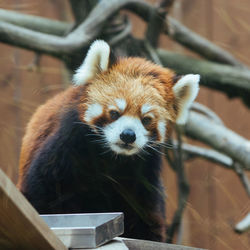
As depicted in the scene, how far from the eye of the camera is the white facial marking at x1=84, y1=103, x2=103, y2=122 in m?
1.12

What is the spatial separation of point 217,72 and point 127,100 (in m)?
0.40

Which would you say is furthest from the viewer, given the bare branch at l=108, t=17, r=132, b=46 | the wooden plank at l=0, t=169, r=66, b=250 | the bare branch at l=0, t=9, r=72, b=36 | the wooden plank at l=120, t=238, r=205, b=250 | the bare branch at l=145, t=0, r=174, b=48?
the bare branch at l=145, t=0, r=174, b=48

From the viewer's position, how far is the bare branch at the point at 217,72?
1389 mm

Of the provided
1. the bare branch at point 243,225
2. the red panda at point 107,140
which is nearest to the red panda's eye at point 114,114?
the red panda at point 107,140

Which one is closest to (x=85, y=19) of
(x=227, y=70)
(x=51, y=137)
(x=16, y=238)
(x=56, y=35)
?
(x=56, y=35)

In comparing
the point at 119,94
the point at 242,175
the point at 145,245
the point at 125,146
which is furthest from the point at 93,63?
the point at 242,175

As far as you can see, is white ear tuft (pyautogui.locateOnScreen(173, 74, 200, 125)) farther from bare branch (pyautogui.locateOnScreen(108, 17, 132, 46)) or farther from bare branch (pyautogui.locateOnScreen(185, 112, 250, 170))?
bare branch (pyautogui.locateOnScreen(185, 112, 250, 170))

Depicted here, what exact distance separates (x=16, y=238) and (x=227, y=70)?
34.8 inches

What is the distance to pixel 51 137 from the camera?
1196mm

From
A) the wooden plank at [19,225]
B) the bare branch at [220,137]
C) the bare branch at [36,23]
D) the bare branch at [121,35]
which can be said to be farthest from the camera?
the bare branch at [220,137]

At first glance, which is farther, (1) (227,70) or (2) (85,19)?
(1) (227,70)

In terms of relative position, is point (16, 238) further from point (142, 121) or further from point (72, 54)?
point (72, 54)

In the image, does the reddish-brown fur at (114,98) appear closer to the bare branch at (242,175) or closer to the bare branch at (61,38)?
the bare branch at (61,38)

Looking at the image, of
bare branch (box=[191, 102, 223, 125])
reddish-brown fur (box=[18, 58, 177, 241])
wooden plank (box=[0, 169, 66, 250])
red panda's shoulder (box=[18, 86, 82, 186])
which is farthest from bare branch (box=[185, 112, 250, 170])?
wooden plank (box=[0, 169, 66, 250])
